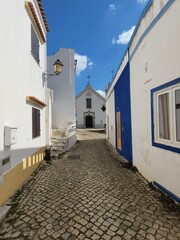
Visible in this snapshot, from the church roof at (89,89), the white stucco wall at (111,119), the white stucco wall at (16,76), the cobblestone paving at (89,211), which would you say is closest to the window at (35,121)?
the white stucco wall at (16,76)

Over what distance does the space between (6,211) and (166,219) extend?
303 centimetres

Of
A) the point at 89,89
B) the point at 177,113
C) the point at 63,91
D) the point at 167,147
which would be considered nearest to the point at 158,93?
the point at 177,113

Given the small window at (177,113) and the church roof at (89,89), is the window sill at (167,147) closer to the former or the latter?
the small window at (177,113)

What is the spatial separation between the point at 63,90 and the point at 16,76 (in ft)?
33.2

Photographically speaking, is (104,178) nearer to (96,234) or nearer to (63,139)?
(96,234)

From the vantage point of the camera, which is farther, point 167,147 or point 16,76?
point 16,76

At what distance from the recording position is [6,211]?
3.21 metres

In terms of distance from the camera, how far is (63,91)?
14602 millimetres

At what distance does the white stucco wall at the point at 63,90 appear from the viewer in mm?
14391

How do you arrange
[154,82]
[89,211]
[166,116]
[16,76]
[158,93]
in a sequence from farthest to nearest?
1. [16,76]
2. [154,82]
3. [158,93]
4. [166,116]
5. [89,211]

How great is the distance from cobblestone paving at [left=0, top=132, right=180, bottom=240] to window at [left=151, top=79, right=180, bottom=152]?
131cm

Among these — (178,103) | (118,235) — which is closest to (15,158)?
(118,235)

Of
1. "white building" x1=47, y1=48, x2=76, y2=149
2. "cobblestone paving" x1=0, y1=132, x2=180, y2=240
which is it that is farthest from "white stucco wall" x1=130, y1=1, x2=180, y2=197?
"white building" x1=47, y1=48, x2=76, y2=149

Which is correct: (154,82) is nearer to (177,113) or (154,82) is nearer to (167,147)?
(177,113)
